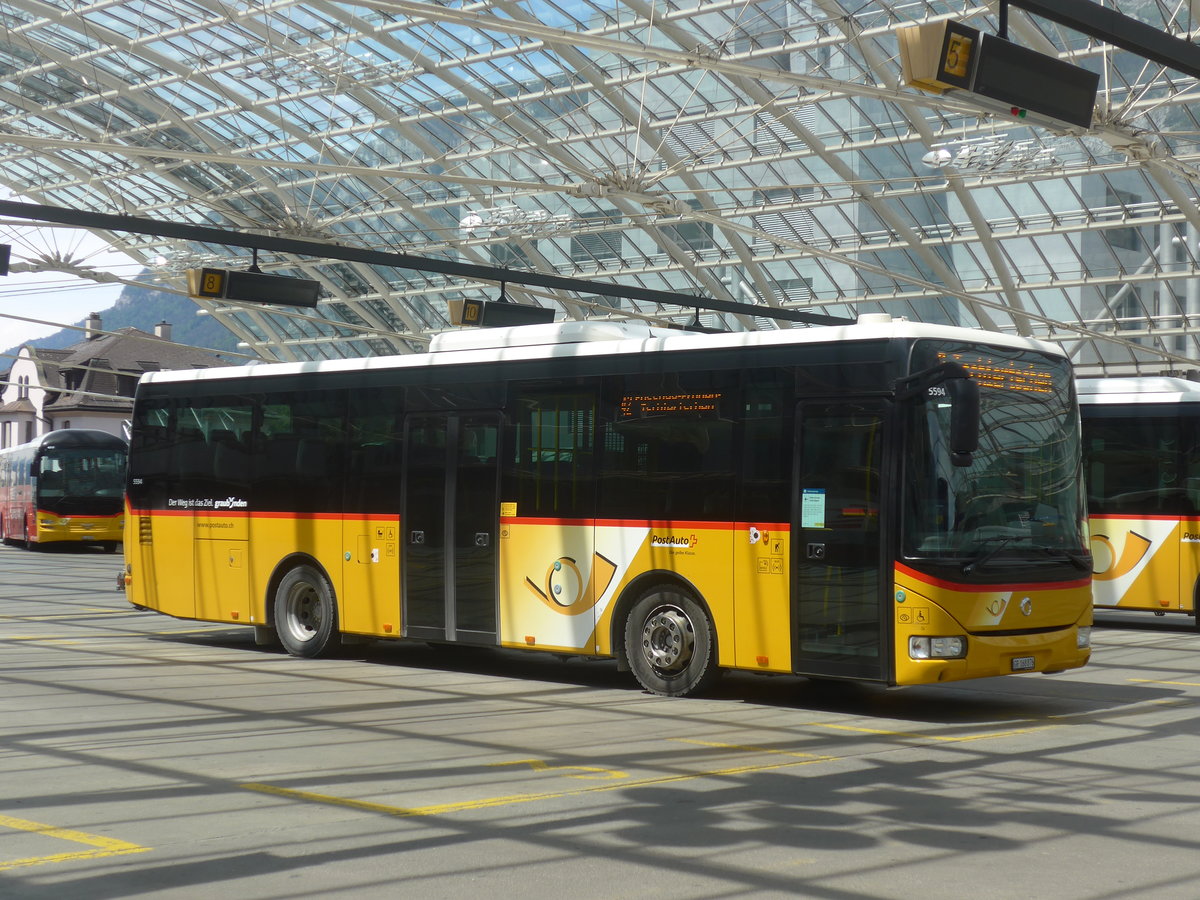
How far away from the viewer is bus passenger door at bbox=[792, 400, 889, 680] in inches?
455

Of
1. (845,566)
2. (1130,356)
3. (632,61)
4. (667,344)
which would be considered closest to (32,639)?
(667,344)

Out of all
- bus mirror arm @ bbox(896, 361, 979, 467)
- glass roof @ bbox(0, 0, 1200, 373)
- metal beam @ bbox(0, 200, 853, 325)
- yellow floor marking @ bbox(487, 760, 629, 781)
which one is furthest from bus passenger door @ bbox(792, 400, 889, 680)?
glass roof @ bbox(0, 0, 1200, 373)

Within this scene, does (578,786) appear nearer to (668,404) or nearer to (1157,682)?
(668,404)

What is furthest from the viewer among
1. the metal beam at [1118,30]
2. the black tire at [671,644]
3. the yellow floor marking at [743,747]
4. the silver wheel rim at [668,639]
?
the silver wheel rim at [668,639]

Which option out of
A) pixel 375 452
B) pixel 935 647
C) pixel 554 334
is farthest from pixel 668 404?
pixel 375 452

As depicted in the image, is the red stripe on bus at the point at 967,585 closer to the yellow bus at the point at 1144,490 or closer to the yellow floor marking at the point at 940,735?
the yellow floor marking at the point at 940,735

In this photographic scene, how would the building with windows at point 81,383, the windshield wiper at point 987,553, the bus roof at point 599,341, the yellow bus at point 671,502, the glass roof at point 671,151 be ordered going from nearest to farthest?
1. the windshield wiper at point 987,553
2. the yellow bus at point 671,502
3. the bus roof at point 599,341
4. the glass roof at point 671,151
5. the building with windows at point 81,383

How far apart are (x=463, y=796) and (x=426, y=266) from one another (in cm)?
1339

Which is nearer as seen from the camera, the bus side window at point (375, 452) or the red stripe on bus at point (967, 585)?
the red stripe on bus at point (967, 585)

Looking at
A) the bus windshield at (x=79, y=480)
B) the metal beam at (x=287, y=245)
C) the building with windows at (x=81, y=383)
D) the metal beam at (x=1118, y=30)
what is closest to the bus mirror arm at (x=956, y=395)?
the metal beam at (x=1118, y=30)

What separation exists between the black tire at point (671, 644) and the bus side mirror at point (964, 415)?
2.78m

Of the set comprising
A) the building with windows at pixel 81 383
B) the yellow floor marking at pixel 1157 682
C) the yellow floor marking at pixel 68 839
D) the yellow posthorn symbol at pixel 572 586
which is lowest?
the yellow floor marking at pixel 1157 682

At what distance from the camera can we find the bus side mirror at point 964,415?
1108 cm

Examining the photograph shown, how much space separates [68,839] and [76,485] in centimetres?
3986
